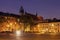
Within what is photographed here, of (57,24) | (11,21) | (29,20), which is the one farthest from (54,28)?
(11,21)

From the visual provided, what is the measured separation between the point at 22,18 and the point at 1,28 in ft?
25.7

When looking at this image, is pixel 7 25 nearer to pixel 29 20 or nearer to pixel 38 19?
pixel 29 20

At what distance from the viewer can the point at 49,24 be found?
5525 cm

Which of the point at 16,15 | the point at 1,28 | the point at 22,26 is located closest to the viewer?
the point at 1,28

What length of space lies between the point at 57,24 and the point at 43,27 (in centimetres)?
366

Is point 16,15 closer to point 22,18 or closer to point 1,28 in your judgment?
point 22,18

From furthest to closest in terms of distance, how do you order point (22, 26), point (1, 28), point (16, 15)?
point (16, 15) < point (22, 26) < point (1, 28)

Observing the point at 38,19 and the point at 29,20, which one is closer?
the point at 29,20

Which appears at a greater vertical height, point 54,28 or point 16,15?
point 16,15

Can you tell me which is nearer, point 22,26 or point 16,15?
point 22,26

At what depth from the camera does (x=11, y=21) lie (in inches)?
Result: 2083

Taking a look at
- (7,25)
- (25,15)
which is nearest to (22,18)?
(25,15)

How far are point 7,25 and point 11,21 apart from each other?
2.65 metres

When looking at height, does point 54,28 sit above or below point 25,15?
below
